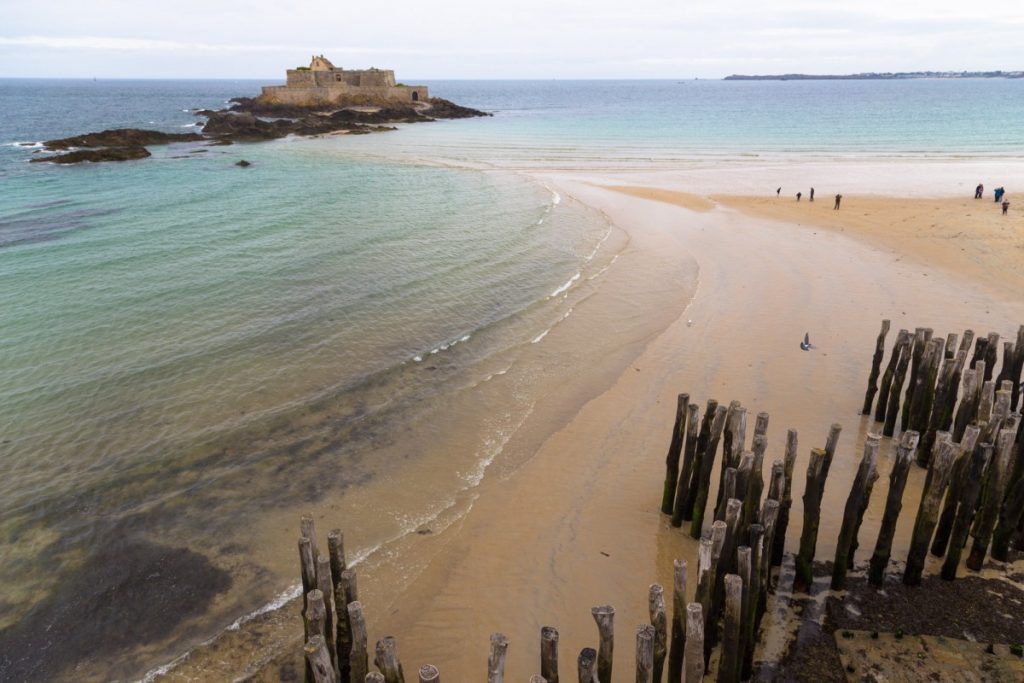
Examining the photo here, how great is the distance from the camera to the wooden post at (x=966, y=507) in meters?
8.14

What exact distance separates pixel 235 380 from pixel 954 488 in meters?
13.5

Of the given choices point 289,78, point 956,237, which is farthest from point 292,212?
point 289,78

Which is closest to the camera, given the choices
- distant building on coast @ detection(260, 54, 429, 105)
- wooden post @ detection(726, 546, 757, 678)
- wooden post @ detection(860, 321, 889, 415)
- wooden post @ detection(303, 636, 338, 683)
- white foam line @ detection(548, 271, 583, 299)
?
wooden post @ detection(303, 636, 338, 683)

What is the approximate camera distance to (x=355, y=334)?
17594mm

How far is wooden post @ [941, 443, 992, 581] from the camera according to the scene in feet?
26.7

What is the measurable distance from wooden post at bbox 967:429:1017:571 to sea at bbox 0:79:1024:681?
6871mm

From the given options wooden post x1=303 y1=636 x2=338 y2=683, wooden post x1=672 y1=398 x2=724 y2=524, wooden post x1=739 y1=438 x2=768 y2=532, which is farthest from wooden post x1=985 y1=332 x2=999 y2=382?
wooden post x1=303 y1=636 x2=338 y2=683

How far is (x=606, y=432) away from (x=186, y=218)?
24.7 m

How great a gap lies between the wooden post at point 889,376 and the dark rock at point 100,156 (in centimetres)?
5290

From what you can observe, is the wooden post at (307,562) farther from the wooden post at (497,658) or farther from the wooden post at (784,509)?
the wooden post at (784,509)

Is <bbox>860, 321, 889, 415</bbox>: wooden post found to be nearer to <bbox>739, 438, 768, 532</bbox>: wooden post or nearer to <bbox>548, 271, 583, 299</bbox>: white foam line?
<bbox>739, 438, 768, 532</bbox>: wooden post

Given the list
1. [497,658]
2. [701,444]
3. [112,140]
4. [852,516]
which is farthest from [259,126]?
[497,658]

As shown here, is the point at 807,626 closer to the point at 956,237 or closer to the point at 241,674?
the point at 241,674

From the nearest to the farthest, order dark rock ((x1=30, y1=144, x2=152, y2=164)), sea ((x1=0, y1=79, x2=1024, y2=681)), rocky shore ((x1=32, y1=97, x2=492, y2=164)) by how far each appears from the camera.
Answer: sea ((x1=0, y1=79, x2=1024, y2=681)), dark rock ((x1=30, y1=144, x2=152, y2=164)), rocky shore ((x1=32, y1=97, x2=492, y2=164))
